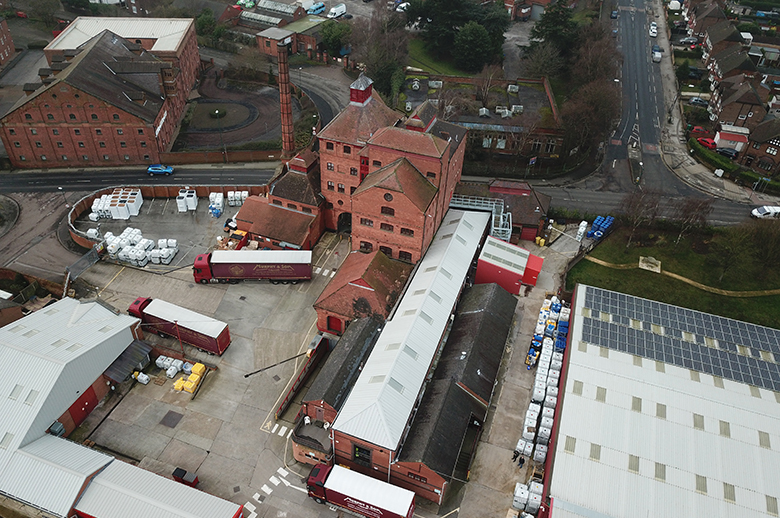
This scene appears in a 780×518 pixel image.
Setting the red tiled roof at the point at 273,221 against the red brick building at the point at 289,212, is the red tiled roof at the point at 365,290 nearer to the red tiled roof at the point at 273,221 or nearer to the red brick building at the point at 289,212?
the red tiled roof at the point at 273,221

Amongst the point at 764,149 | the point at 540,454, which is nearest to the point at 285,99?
the point at 540,454

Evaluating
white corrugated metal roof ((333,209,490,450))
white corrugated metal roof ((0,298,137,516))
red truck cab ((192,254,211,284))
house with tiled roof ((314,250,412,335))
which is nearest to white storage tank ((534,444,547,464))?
white corrugated metal roof ((333,209,490,450))

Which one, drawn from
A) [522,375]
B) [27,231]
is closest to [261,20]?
[27,231]

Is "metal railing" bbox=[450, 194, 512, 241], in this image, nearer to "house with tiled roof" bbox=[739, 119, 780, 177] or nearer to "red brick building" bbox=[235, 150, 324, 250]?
"red brick building" bbox=[235, 150, 324, 250]

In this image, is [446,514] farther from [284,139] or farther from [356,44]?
[356,44]

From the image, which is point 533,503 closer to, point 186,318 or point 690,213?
point 186,318

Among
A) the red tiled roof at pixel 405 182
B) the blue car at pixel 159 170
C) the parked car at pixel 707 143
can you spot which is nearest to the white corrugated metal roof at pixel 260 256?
the red tiled roof at pixel 405 182
